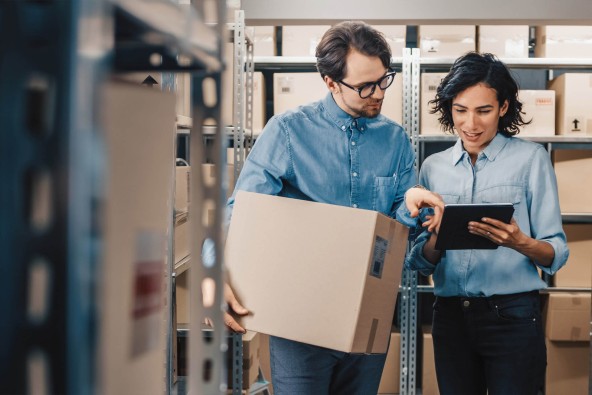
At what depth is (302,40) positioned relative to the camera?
134 inches

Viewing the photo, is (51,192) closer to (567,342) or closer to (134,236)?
(134,236)

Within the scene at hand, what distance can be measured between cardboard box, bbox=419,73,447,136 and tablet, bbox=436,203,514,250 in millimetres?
1644

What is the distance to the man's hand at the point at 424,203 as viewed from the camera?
1598 millimetres

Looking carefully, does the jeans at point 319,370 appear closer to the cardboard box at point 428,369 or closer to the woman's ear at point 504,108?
the woman's ear at point 504,108

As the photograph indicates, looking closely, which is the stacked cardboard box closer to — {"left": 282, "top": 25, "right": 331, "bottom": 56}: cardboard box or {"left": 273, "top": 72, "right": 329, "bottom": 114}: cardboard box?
{"left": 273, "top": 72, "right": 329, "bottom": 114}: cardboard box

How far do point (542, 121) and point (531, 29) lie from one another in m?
0.96

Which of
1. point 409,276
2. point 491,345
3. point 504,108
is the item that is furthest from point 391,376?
point 504,108

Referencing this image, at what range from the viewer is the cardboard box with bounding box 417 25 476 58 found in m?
3.39

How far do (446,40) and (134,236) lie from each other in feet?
10.4

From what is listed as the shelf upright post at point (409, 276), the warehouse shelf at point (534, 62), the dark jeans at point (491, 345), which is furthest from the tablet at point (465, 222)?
the warehouse shelf at point (534, 62)

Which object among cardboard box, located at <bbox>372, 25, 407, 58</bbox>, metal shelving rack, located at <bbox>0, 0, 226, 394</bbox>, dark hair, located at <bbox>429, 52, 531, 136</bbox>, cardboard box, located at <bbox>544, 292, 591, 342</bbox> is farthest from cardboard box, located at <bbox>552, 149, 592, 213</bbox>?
metal shelving rack, located at <bbox>0, 0, 226, 394</bbox>

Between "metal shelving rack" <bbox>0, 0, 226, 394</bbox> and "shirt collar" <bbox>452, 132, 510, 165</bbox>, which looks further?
"shirt collar" <bbox>452, 132, 510, 165</bbox>

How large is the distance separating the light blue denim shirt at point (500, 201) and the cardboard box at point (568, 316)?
5.13 feet

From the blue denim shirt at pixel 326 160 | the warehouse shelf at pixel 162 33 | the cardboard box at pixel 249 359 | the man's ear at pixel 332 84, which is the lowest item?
the cardboard box at pixel 249 359
